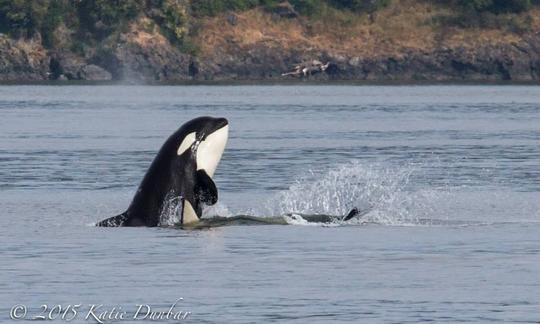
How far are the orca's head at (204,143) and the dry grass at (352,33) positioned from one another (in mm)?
98648

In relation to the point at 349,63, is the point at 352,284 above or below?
above

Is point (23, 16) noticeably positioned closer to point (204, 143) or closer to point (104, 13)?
point (104, 13)

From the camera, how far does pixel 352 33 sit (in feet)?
412

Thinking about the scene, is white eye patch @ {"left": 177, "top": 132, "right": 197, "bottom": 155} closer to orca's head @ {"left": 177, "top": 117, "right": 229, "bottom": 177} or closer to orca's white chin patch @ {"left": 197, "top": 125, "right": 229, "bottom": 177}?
orca's head @ {"left": 177, "top": 117, "right": 229, "bottom": 177}

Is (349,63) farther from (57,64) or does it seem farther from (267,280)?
(267,280)

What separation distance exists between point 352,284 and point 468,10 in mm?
109728

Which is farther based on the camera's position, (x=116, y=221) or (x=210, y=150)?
(x=116, y=221)

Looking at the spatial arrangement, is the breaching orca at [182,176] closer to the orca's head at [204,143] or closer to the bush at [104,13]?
the orca's head at [204,143]

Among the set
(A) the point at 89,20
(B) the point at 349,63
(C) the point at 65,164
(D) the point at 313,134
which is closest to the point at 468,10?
(B) the point at 349,63

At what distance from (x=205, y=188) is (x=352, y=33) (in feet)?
336

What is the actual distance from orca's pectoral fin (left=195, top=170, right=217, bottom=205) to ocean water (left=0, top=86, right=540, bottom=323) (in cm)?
52

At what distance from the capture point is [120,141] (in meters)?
50.0

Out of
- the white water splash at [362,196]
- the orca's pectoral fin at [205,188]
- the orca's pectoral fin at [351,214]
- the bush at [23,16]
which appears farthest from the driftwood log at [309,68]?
the orca's pectoral fin at [205,188]

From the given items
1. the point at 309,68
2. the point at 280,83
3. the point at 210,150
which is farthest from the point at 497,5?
the point at 210,150
